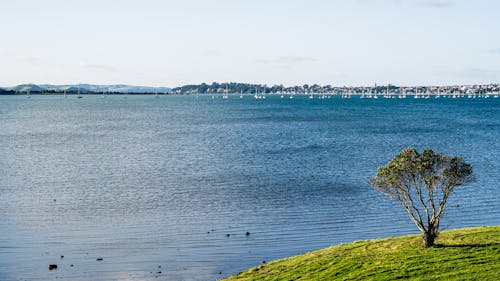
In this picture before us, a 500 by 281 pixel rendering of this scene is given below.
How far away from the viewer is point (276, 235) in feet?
151

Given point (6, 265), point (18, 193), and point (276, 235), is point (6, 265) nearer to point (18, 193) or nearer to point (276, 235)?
point (276, 235)

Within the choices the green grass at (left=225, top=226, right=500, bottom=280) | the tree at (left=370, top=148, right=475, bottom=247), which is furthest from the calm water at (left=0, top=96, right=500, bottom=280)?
the tree at (left=370, top=148, right=475, bottom=247)

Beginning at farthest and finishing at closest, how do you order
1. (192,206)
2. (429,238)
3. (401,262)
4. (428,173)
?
(192,206) → (428,173) → (429,238) → (401,262)

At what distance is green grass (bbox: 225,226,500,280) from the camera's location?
29406 mm

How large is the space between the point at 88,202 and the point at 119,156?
4072cm

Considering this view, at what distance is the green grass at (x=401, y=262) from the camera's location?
29.4 meters

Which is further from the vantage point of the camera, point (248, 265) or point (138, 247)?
point (138, 247)

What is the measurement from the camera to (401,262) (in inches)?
1245

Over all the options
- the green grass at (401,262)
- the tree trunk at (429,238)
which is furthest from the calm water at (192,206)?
the tree trunk at (429,238)

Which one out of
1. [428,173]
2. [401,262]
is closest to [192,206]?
[428,173]

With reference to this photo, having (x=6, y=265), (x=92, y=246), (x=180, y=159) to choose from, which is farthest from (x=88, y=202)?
(x=180, y=159)

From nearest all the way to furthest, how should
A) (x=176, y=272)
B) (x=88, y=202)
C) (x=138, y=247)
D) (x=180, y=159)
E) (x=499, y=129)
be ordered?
(x=176, y=272) → (x=138, y=247) → (x=88, y=202) → (x=180, y=159) → (x=499, y=129)

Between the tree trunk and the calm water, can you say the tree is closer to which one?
the tree trunk

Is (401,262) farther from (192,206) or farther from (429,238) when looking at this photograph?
(192,206)
